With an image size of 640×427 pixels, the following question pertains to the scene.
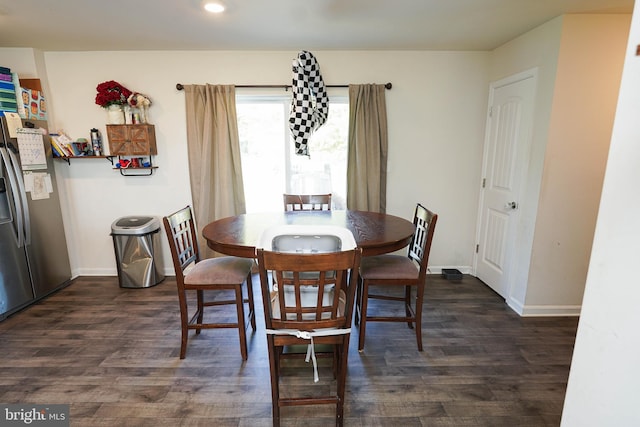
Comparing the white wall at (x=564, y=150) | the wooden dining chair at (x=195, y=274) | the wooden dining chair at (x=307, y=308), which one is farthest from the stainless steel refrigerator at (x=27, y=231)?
the white wall at (x=564, y=150)

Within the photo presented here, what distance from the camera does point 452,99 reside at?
3152mm

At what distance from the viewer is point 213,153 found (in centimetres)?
312

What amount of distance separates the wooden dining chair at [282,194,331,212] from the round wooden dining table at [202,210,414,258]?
7.2 inches

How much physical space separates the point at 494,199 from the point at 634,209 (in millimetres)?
2385

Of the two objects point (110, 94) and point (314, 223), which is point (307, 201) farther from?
point (110, 94)

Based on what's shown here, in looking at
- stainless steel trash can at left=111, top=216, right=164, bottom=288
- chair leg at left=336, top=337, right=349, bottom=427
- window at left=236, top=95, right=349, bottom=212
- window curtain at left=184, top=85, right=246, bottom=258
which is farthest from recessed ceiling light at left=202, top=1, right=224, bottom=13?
chair leg at left=336, top=337, right=349, bottom=427

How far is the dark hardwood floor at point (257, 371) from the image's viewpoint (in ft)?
5.32

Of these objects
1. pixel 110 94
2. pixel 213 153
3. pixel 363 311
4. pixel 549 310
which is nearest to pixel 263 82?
pixel 213 153

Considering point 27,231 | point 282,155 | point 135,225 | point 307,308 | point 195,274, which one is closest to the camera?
point 307,308

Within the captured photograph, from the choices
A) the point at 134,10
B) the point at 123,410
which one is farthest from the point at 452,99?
the point at 123,410

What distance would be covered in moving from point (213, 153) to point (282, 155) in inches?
28.3

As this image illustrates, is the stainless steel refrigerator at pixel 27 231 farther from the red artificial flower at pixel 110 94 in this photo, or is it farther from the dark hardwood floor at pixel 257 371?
the red artificial flower at pixel 110 94

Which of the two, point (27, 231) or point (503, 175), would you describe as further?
point (503, 175)

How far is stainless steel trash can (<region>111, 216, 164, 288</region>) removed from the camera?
3.02 metres
